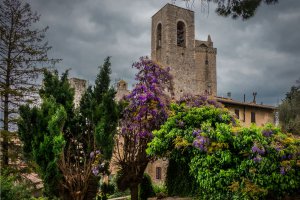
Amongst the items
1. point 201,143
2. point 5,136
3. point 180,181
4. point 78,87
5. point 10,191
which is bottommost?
point 180,181

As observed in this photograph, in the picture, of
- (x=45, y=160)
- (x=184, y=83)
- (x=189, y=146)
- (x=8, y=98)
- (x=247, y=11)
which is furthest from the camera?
(x=184, y=83)

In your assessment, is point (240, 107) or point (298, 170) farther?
point (240, 107)

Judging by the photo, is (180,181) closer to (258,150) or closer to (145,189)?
(145,189)

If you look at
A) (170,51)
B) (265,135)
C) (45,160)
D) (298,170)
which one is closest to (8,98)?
(45,160)

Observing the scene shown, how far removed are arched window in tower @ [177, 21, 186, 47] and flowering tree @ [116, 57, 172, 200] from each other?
23435 mm

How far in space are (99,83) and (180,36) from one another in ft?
83.7

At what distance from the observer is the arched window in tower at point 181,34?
38406mm

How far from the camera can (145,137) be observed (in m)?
15.2

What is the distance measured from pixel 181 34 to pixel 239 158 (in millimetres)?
27425

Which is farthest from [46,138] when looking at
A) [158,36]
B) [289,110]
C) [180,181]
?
[158,36]

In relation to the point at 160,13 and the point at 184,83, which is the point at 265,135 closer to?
the point at 184,83

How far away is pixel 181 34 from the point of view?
128 feet

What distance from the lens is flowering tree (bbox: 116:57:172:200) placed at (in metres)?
14.9

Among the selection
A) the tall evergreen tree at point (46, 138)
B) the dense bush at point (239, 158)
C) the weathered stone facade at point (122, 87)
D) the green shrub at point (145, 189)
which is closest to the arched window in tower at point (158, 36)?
the weathered stone facade at point (122, 87)
